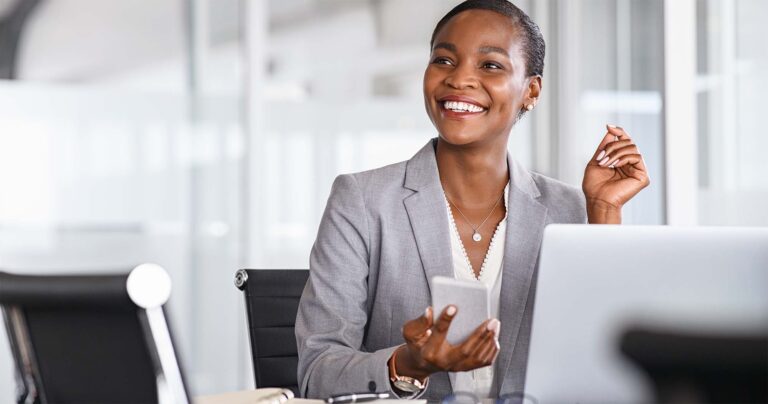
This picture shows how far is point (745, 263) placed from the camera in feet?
4.47

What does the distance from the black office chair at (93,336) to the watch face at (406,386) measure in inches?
27.6

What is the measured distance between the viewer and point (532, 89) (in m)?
2.42

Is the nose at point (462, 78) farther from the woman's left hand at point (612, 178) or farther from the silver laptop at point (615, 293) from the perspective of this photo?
the silver laptop at point (615, 293)

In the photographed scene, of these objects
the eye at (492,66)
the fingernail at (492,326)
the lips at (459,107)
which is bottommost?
the fingernail at (492,326)

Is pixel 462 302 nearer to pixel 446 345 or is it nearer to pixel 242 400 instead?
pixel 446 345

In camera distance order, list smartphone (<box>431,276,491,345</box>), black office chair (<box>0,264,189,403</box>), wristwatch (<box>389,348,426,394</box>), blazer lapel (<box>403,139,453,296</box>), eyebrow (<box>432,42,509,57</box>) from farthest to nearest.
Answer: eyebrow (<box>432,42,509,57</box>) → blazer lapel (<box>403,139,453,296</box>) → wristwatch (<box>389,348,426,394</box>) → smartphone (<box>431,276,491,345</box>) → black office chair (<box>0,264,189,403</box>)

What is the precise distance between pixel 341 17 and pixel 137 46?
0.98m

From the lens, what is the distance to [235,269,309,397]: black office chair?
99.7 inches

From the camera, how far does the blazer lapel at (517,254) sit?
2029 millimetres

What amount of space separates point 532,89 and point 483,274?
1.69 feet

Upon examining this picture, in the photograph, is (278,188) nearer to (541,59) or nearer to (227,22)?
(227,22)

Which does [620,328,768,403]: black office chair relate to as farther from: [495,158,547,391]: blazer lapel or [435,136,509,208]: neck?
[435,136,509,208]: neck

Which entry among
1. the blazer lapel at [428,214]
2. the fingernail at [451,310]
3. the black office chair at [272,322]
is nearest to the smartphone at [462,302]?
the fingernail at [451,310]

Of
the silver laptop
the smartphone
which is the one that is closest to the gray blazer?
the smartphone
